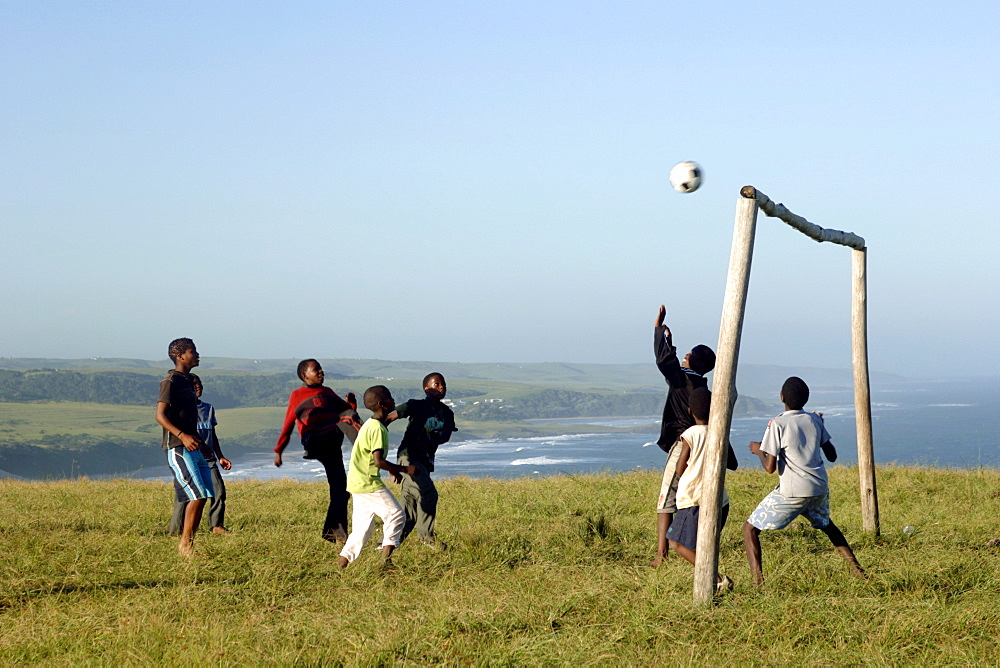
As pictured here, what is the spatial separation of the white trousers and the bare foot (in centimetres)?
174

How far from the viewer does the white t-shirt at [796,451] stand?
6.63 meters

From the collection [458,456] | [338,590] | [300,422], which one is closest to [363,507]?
[338,590]

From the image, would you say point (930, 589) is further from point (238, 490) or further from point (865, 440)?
point (238, 490)

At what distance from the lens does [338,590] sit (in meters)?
6.85

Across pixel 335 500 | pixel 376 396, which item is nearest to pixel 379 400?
pixel 376 396

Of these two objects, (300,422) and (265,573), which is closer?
(265,573)

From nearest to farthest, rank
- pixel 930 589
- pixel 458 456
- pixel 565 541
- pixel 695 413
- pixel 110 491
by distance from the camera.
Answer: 1. pixel 930 589
2. pixel 695 413
3. pixel 565 541
4. pixel 110 491
5. pixel 458 456

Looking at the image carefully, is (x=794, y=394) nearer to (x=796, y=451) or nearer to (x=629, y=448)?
(x=796, y=451)

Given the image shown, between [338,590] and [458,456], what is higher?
[338,590]

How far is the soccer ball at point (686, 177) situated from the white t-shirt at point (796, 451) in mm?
1940

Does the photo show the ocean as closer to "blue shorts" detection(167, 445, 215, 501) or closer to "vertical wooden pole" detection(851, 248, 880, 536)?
"vertical wooden pole" detection(851, 248, 880, 536)

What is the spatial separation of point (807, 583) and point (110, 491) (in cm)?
1154

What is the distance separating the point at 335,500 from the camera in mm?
9102

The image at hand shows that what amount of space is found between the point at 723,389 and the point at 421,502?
357 centimetres
